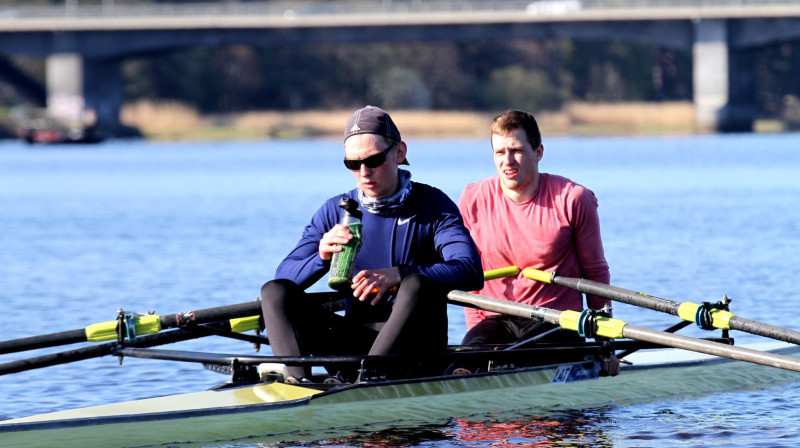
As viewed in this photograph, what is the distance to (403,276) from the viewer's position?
767 cm

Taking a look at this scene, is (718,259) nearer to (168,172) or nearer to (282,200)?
(282,200)

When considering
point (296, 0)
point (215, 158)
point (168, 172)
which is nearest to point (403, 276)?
point (168, 172)

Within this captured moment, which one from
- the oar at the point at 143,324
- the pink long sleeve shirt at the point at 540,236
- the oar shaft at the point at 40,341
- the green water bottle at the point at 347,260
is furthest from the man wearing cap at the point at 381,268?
the oar shaft at the point at 40,341

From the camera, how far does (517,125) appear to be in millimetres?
8570

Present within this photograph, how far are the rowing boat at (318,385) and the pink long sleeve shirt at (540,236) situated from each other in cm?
39

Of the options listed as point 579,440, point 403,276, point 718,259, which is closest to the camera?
point 403,276

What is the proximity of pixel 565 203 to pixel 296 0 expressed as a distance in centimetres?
9553

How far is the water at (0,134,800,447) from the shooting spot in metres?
9.08

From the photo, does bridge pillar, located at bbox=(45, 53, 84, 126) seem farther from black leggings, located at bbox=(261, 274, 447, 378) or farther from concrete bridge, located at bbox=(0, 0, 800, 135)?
black leggings, located at bbox=(261, 274, 447, 378)

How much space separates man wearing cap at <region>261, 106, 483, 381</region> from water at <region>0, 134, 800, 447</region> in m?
0.72

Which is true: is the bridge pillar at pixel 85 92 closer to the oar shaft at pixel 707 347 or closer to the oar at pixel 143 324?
the oar at pixel 143 324

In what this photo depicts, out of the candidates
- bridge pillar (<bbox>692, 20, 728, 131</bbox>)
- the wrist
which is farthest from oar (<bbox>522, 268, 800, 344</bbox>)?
bridge pillar (<bbox>692, 20, 728, 131</bbox>)

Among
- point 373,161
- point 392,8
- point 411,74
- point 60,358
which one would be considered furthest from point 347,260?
point 411,74

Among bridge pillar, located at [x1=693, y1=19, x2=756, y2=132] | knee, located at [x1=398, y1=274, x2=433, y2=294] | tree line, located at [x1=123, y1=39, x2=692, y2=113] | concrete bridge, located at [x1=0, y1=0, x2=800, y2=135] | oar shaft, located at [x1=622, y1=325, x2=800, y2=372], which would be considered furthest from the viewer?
tree line, located at [x1=123, y1=39, x2=692, y2=113]
